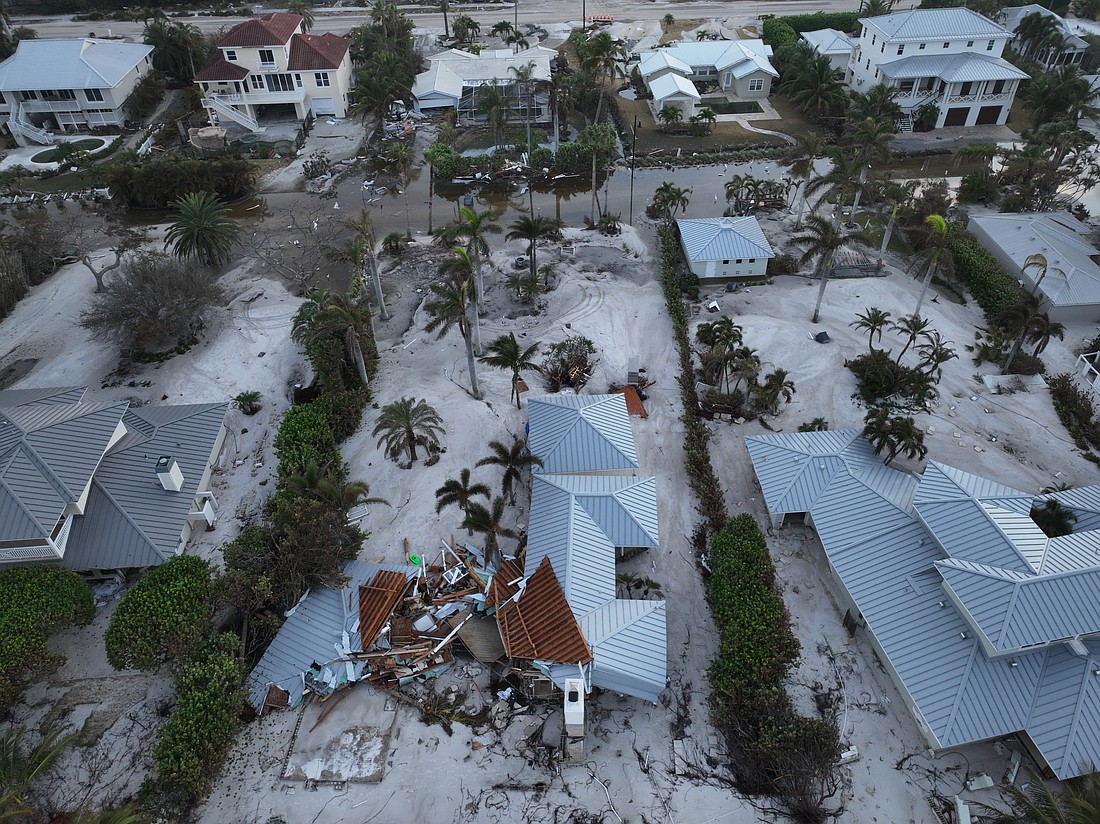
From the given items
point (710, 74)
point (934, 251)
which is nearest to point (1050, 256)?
point (934, 251)

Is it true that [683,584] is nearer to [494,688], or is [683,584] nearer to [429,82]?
[494,688]

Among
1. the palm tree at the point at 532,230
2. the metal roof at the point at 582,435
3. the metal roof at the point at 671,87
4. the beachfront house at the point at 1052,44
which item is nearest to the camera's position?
the metal roof at the point at 582,435

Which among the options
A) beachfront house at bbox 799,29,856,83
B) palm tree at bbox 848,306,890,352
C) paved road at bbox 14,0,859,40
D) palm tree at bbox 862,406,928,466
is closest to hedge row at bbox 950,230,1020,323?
palm tree at bbox 848,306,890,352

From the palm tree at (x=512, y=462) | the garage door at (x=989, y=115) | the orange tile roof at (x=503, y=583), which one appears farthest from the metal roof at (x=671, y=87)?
the orange tile roof at (x=503, y=583)

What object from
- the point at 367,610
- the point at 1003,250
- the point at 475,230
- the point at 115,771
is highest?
the point at 475,230

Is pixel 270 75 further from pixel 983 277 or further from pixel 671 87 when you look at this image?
pixel 983 277

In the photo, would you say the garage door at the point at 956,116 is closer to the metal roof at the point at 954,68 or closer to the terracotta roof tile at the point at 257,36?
the metal roof at the point at 954,68

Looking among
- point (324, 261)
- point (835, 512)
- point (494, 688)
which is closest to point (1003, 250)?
point (835, 512)
